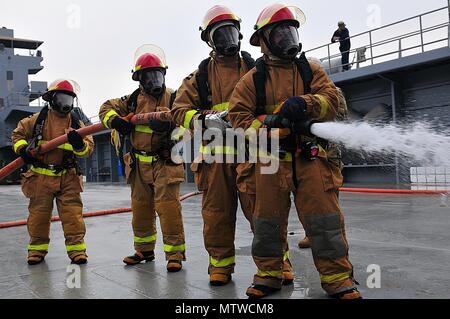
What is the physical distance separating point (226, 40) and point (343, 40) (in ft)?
38.2

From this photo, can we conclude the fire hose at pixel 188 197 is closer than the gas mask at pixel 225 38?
No

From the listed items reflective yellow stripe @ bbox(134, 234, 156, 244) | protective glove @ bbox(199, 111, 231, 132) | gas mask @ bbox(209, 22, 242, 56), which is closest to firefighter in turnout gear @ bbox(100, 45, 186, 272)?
reflective yellow stripe @ bbox(134, 234, 156, 244)

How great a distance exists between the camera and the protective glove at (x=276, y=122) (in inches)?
105

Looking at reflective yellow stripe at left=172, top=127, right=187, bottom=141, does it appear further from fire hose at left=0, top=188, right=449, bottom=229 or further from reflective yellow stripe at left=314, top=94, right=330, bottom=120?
fire hose at left=0, top=188, right=449, bottom=229

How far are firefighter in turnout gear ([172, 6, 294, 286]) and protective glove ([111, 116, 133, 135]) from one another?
0.72 meters

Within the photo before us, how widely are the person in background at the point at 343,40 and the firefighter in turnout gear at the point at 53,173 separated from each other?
1100 cm

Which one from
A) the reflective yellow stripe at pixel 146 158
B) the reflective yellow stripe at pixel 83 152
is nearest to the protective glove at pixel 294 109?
the reflective yellow stripe at pixel 146 158

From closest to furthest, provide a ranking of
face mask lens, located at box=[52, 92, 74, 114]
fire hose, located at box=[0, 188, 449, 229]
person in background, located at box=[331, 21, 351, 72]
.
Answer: face mask lens, located at box=[52, 92, 74, 114]
fire hose, located at box=[0, 188, 449, 229]
person in background, located at box=[331, 21, 351, 72]

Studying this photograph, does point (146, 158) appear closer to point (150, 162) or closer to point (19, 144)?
point (150, 162)

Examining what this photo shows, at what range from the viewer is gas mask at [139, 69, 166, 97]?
13.2 ft

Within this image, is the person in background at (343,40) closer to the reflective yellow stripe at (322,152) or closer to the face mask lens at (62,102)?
the face mask lens at (62,102)

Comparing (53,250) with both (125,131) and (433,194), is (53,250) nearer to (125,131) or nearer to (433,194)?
(125,131)

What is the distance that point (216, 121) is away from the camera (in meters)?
3.18

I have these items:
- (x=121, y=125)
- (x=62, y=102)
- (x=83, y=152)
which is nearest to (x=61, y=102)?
(x=62, y=102)
